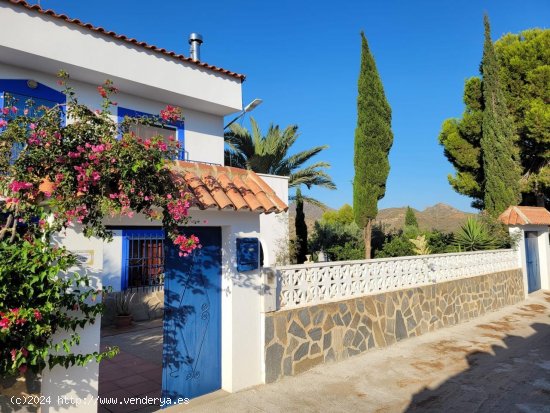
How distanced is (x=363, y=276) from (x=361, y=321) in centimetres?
91

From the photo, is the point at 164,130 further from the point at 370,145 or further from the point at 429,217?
the point at 429,217

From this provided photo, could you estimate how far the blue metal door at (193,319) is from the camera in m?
5.05

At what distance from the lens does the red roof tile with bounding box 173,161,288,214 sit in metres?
4.99

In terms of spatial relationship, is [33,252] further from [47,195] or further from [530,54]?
[530,54]

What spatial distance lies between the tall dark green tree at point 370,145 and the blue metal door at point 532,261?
234 inches

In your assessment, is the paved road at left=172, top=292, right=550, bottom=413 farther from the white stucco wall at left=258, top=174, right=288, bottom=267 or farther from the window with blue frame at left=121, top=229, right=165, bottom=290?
the window with blue frame at left=121, top=229, right=165, bottom=290

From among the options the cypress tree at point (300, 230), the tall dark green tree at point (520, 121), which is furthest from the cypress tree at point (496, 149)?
the cypress tree at point (300, 230)

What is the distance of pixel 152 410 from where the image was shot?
4.89 meters

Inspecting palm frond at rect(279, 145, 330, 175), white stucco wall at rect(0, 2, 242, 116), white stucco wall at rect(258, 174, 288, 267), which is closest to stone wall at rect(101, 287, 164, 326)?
white stucco wall at rect(258, 174, 288, 267)

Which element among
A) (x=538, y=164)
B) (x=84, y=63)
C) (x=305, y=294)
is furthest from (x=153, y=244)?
(x=538, y=164)

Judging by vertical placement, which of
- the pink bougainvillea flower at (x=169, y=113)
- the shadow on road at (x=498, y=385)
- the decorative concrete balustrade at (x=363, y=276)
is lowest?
the shadow on road at (x=498, y=385)

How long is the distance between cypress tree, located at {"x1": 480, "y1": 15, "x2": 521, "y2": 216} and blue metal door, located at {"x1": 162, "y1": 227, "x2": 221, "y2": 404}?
14.1 m

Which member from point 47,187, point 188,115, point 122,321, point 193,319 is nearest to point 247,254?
point 193,319

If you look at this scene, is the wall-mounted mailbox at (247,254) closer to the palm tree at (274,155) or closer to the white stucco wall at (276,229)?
the white stucco wall at (276,229)
